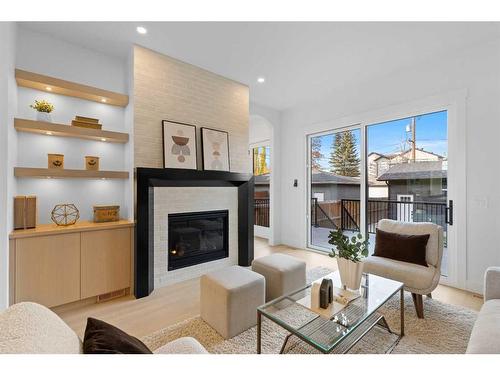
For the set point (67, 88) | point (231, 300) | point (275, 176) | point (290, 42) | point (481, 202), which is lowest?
point (231, 300)

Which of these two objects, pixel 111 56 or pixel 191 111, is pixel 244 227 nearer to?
pixel 191 111

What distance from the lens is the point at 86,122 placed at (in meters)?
2.54

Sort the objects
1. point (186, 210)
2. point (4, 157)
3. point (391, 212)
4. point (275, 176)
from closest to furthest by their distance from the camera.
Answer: point (4, 157)
point (186, 210)
point (391, 212)
point (275, 176)

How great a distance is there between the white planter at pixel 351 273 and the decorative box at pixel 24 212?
2.83 metres

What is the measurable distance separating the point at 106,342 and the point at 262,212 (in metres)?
5.08

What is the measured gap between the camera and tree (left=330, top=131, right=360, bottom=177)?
3856 mm

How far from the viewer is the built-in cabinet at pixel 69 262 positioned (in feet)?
6.70

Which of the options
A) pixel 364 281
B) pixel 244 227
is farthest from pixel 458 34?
pixel 244 227

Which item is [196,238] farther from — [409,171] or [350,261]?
[409,171]

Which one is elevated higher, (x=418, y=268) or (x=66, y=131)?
(x=66, y=131)

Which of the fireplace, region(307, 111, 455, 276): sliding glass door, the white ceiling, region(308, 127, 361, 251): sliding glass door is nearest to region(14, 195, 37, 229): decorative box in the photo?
the fireplace

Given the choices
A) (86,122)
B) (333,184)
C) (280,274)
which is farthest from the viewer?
(333,184)

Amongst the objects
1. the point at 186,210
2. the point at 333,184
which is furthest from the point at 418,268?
the point at 186,210

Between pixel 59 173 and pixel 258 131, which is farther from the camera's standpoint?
pixel 258 131
